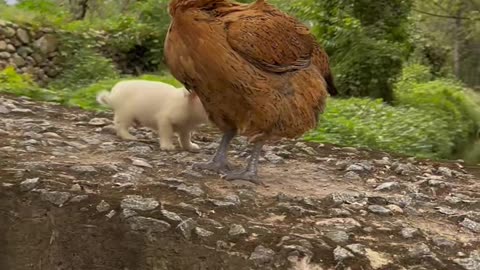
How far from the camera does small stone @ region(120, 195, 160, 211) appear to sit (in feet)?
11.0

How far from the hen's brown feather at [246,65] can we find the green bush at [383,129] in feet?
9.73

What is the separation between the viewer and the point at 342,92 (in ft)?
37.6

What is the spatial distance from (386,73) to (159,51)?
361 cm

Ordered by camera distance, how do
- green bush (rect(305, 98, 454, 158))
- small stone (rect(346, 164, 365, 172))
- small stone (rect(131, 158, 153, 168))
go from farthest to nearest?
green bush (rect(305, 98, 454, 158))
small stone (rect(346, 164, 365, 172))
small stone (rect(131, 158, 153, 168))

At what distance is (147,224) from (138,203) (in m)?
0.20

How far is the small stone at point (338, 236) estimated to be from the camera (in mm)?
3251

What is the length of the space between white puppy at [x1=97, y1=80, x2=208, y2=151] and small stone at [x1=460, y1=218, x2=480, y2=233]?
1.59 meters

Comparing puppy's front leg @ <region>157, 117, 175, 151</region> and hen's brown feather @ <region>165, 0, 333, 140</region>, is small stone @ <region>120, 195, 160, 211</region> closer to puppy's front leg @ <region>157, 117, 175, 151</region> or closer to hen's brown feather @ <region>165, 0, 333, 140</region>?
hen's brown feather @ <region>165, 0, 333, 140</region>

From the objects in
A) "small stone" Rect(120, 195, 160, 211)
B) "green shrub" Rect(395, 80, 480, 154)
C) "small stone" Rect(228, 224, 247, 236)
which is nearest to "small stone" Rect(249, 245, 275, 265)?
"small stone" Rect(228, 224, 247, 236)

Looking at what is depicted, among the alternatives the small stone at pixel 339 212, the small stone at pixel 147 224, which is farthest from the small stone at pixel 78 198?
the small stone at pixel 339 212

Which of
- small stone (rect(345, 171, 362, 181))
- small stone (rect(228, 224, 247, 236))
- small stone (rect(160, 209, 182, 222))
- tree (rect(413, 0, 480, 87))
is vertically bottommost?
tree (rect(413, 0, 480, 87))

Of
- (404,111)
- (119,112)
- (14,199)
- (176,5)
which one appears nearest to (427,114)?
(404,111)

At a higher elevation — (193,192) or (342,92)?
(193,192)

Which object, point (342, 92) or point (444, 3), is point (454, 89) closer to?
point (342, 92)
